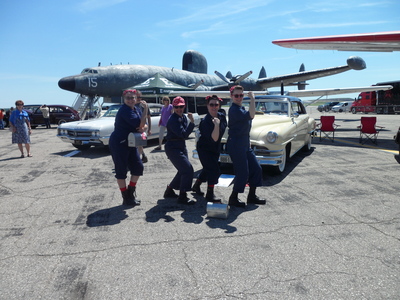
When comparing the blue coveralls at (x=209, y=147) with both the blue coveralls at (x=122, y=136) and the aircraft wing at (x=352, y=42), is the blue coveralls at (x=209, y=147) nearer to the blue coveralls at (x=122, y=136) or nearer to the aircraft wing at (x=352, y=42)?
the blue coveralls at (x=122, y=136)

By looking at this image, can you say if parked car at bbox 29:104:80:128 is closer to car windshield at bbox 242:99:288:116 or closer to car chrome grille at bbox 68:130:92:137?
car chrome grille at bbox 68:130:92:137

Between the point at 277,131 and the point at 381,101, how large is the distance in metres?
33.7

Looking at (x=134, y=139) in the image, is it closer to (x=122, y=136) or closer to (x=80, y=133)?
(x=122, y=136)

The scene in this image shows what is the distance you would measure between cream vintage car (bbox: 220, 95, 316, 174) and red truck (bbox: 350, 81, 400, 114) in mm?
28528

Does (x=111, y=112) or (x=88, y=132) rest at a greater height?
(x=111, y=112)

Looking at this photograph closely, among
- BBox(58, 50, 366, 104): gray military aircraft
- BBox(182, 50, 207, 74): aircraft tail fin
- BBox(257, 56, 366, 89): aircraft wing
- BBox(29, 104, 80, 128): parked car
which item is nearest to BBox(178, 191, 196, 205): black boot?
BBox(58, 50, 366, 104): gray military aircraft

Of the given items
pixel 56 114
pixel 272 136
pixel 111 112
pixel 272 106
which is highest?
pixel 56 114

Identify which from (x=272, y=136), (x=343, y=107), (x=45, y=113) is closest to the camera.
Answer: (x=272, y=136)

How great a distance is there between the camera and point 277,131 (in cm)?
593

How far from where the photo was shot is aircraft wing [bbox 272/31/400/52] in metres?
11.8

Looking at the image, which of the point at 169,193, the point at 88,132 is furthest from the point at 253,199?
the point at 88,132

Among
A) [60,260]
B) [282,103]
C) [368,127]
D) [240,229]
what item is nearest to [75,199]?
[60,260]

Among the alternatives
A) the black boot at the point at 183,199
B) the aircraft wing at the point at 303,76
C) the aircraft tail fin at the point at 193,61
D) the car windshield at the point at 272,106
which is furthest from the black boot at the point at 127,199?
the aircraft tail fin at the point at 193,61

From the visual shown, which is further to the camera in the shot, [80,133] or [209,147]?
[80,133]
